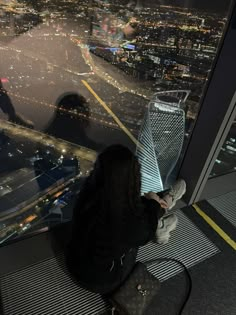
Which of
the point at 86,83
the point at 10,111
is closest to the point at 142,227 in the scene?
the point at 10,111

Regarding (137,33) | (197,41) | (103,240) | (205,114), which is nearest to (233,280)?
(103,240)

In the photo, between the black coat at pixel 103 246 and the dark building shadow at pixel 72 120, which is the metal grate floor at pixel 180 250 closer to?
the black coat at pixel 103 246

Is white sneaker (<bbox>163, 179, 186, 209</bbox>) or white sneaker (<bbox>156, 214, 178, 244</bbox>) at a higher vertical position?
white sneaker (<bbox>163, 179, 186, 209</bbox>)

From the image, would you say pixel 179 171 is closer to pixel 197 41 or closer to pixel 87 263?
pixel 197 41

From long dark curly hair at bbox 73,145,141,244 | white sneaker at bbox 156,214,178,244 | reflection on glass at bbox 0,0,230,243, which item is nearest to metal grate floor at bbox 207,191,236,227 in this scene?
reflection on glass at bbox 0,0,230,243

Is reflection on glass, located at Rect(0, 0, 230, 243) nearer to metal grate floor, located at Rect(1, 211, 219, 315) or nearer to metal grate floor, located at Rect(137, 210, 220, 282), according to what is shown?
metal grate floor, located at Rect(1, 211, 219, 315)

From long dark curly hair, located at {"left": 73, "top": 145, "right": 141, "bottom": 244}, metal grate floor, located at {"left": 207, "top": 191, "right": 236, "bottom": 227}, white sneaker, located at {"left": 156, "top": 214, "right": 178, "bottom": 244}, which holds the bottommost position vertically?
metal grate floor, located at {"left": 207, "top": 191, "right": 236, "bottom": 227}
